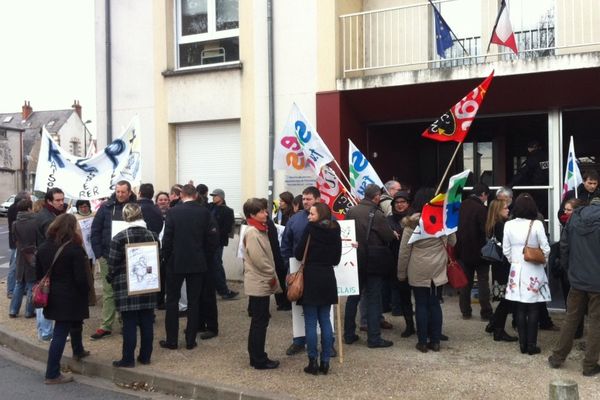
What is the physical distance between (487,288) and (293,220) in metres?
3.01

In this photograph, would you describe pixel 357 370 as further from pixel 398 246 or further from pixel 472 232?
pixel 472 232

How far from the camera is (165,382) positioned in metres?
6.77

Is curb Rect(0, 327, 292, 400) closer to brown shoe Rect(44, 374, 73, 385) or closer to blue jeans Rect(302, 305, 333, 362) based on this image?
brown shoe Rect(44, 374, 73, 385)

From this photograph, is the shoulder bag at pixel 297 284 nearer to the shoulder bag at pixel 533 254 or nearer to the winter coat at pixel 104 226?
the shoulder bag at pixel 533 254

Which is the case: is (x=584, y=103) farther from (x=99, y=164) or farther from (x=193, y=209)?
(x=99, y=164)

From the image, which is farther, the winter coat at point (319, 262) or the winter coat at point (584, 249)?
the winter coat at point (319, 262)

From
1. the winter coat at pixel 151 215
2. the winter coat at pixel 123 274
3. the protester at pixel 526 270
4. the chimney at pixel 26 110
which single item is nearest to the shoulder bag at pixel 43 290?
the winter coat at pixel 123 274

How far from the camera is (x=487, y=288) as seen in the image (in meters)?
9.02

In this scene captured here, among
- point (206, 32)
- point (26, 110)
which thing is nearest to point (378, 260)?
point (206, 32)

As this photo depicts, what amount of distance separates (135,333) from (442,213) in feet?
11.6

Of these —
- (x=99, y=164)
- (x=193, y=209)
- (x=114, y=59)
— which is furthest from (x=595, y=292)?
(x=114, y=59)

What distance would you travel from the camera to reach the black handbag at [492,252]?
798 centimetres

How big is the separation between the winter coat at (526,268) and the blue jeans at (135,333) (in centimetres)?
391

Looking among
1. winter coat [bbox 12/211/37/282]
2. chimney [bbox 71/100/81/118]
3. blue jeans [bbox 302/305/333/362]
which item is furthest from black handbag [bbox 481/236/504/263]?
chimney [bbox 71/100/81/118]
